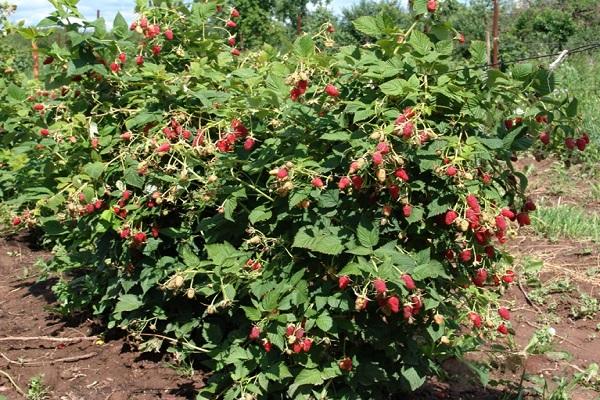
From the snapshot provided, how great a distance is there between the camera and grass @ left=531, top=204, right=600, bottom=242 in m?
5.59

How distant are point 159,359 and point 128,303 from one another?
399 mm

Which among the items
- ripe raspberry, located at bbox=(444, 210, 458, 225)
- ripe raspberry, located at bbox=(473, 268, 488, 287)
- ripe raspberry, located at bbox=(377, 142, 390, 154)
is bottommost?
ripe raspberry, located at bbox=(473, 268, 488, 287)

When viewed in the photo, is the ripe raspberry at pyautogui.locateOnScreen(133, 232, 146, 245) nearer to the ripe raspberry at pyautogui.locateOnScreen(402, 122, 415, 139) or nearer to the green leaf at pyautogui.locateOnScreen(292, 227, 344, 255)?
the green leaf at pyautogui.locateOnScreen(292, 227, 344, 255)

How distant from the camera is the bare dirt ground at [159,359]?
3445mm

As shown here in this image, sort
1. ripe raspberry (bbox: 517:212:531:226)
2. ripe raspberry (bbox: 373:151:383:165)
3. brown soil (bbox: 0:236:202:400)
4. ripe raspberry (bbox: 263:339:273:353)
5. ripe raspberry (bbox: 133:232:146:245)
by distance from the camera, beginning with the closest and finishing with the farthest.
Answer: ripe raspberry (bbox: 373:151:383:165), ripe raspberry (bbox: 517:212:531:226), ripe raspberry (bbox: 263:339:273:353), ripe raspberry (bbox: 133:232:146:245), brown soil (bbox: 0:236:202:400)

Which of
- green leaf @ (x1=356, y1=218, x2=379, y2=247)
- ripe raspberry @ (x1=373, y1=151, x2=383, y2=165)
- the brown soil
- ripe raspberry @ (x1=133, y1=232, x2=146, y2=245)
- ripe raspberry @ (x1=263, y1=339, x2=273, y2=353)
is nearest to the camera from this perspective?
ripe raspberry @ (x1=373, y1=151, x2=383, y2=165)

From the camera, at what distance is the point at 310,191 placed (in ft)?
8.33

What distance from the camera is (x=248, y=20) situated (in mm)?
20406

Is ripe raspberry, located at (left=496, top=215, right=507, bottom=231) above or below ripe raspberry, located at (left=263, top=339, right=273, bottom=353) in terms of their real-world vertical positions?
above

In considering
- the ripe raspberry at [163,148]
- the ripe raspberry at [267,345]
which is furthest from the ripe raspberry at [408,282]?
the ripe raspberry at [163,148]

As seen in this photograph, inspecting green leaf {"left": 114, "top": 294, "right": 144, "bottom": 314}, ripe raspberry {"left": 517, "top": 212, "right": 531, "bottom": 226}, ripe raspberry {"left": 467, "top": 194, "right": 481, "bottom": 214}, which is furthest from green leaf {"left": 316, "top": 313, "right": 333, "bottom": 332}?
green leaf {"left": 114, "top": 294, "right": 144, "bottom": 314}

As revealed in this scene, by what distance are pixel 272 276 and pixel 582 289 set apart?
9.21 feet

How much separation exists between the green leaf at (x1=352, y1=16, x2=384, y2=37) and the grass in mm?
3634

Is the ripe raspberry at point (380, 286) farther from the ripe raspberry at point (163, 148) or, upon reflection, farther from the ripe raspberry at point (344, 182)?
the ripe raspberry at point (163, 148)
